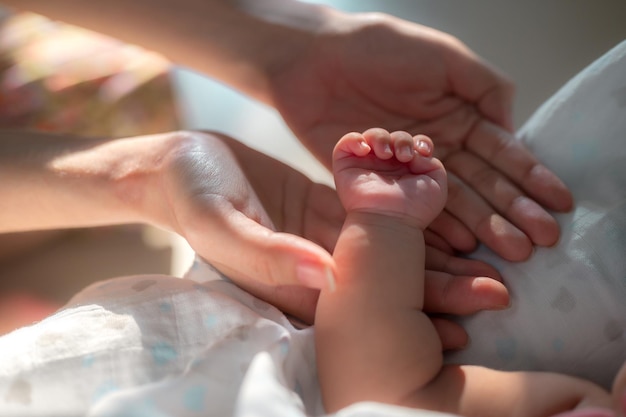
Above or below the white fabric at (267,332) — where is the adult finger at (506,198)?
above

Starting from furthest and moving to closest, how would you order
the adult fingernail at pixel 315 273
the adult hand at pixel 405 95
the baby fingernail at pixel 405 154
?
the adult hand at pixel 405 95 < the baby fingernail at pixel 405 154 < the adult fingernail at pixel 315 273

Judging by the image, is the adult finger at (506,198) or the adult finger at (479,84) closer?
the adult finger at (506,198)

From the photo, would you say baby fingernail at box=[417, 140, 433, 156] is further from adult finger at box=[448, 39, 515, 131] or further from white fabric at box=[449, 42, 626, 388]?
adult finger at box=[448, 39, 515, 131]

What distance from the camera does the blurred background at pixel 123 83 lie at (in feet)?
3.81

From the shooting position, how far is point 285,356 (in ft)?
1.87

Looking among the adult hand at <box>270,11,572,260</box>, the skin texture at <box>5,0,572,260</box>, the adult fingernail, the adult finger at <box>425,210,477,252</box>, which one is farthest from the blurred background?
the adult fingernail

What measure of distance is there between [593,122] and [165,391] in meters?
0.54

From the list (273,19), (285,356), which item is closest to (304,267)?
(285,356)

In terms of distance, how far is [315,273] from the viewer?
502mm

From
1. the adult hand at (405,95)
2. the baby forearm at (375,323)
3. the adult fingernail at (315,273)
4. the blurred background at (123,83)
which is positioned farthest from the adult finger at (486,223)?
the blurred background at (123,83)

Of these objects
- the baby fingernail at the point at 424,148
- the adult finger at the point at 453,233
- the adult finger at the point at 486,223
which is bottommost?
the adult finger at the point at 453,233

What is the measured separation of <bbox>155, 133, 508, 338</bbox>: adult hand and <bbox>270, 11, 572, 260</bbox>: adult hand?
0.45 feet

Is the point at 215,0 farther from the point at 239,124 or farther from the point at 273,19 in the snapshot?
the point at 239,124

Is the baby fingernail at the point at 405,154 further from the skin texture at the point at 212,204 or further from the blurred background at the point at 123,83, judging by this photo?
the blurred background at the point at 123,83
